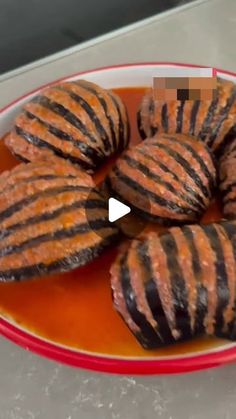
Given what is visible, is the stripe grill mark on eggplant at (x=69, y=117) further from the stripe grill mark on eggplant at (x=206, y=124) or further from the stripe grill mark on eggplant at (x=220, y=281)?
the stripe grill mark on eggplant at (x=220, y=281)

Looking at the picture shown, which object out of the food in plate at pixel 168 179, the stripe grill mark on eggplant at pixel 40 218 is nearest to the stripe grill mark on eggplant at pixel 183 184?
the food in plate at pixel 168 179

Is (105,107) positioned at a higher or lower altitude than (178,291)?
higher

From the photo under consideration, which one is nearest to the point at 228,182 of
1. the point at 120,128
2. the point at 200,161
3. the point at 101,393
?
the point at 200,161

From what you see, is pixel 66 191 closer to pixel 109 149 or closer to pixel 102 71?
pixel 109 149

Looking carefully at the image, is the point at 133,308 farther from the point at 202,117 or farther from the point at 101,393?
the point at 202,117

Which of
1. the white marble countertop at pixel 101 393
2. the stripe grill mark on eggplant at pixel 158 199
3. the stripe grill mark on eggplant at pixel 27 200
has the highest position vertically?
the stripe grill mark on eggplant at pixel 27 200

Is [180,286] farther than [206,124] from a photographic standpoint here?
No

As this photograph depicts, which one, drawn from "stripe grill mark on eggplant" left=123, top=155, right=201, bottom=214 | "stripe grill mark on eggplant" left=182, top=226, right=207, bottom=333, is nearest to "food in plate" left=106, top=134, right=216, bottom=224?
"stripe grill mark on eggplant" left=123, top=155, right=201, bottom=214
